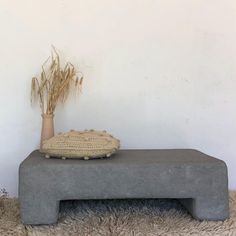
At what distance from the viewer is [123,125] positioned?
1557 mm

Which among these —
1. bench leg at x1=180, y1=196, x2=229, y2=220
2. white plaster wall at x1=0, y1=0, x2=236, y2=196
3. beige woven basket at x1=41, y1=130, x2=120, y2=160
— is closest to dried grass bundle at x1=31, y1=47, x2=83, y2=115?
white plaster wall at x1=0, y1=0, x2=236, y2=196

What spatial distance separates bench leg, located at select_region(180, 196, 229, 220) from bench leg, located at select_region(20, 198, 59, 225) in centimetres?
48

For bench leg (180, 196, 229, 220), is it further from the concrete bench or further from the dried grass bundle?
the dried grass bundle

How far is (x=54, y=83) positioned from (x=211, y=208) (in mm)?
818

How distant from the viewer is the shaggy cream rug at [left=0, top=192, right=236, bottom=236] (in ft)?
3.54

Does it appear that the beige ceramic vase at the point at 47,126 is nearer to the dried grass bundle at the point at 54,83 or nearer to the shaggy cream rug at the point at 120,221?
the dried grass bundle at the point at 54,83

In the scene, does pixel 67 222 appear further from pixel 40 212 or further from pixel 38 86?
pixel 38 86

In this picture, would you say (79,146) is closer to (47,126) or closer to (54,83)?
(47,126)

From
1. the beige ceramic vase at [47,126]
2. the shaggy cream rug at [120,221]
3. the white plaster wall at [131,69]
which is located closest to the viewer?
the shaggy cream rug at [120,221]

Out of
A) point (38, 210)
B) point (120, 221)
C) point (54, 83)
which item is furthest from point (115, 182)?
point (54, 83)

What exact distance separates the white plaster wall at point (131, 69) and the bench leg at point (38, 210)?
0.46m

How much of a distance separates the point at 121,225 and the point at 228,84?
0.86 m

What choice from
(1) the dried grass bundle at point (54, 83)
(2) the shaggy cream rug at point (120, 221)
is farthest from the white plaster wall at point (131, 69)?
(2) the shaggy cream rug at point (120, 221)

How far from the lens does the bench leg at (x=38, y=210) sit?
1091 millimetres
